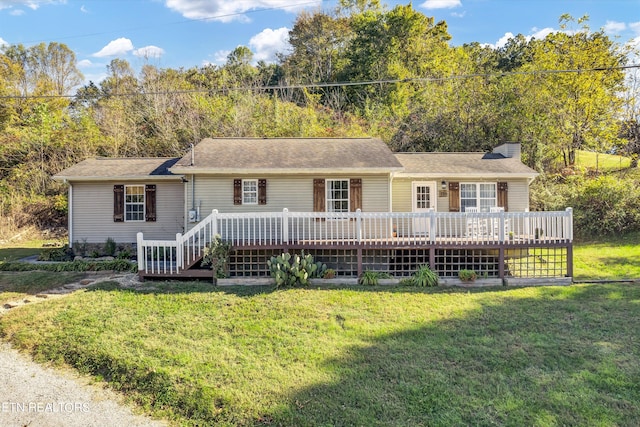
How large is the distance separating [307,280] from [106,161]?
1057 centimetres

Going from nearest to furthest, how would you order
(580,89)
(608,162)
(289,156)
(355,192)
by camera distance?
(355,192) < (289,156) < (580,89) < (608,162)

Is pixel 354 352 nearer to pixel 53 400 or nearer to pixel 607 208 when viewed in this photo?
pixel 53 400

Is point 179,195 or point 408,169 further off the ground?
point 408,169

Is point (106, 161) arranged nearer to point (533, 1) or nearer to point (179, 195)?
point (179, 195)

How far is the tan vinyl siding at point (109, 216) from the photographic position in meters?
13.1

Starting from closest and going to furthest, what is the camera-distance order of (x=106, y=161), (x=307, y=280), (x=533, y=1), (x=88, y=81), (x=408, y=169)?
(x=307, y=280)
(x=408, y=169)
(x=106, y=161)
(x=533, y=1)
(x=88, y=81)

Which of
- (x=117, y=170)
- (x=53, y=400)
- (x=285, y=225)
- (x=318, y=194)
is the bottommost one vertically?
(x=53, y=400)

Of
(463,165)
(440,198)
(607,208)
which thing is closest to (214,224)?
(440,198)

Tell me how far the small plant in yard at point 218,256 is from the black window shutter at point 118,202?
5.75 meters

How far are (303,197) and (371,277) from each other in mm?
3551

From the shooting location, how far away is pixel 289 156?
39.0 ft

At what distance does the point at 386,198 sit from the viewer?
446 inches

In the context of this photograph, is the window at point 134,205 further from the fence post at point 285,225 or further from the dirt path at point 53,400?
the dirt path at point 53,400

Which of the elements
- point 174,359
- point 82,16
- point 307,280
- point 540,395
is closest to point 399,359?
point 540,395
